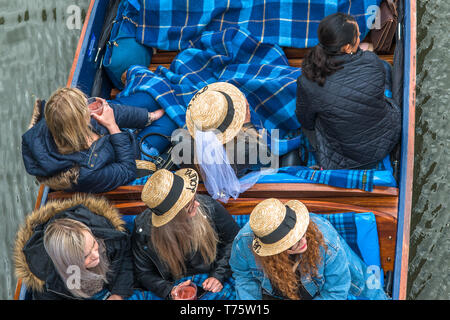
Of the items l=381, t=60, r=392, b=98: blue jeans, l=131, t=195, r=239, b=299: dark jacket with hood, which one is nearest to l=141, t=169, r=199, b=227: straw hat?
l=131, t=195, r=239, b=299: dark jacket with hood

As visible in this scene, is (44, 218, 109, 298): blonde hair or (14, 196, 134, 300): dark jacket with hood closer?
(44, 218, 109, 298): blonde hair

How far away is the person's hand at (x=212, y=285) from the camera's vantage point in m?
2.04

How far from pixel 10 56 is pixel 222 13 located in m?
1.50

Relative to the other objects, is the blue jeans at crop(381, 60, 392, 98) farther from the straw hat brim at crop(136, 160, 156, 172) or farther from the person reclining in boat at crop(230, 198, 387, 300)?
the straw hat brim at crop(136, 160, 156, 172)

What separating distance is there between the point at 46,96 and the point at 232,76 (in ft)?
4.47

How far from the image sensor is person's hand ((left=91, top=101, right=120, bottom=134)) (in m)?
2.19

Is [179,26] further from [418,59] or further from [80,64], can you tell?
[418,59]

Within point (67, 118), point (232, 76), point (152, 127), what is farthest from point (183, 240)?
point (232, 76)

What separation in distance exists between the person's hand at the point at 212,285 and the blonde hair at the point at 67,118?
0.73 meters

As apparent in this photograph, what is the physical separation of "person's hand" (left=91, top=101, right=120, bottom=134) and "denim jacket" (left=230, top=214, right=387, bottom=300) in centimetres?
74

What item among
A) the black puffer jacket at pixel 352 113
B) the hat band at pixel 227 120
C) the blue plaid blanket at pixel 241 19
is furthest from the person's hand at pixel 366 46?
the hat band at pixel 227 120

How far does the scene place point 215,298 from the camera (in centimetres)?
205

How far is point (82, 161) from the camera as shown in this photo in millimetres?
2070

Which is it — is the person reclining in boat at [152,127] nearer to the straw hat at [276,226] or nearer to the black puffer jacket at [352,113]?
the black puffer jacket at [352,113]
